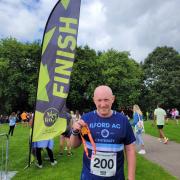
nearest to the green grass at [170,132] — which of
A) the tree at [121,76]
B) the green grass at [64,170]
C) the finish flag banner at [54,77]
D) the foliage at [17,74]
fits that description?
the green grass at [64,170]

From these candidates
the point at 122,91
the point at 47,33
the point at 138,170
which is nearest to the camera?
the point at 47,33

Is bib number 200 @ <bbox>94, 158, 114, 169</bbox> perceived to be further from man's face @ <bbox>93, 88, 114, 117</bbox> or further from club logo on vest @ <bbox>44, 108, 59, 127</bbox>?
club logo on vest @ <bbox>44, 108, 59, 127</bbox>

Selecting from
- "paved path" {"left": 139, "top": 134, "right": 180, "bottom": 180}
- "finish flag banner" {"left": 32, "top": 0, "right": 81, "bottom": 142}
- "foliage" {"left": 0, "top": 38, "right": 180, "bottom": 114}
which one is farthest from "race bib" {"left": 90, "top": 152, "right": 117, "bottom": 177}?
"foliage" {"left": 0, "top": 38, "right": 180, "bottom": 114}

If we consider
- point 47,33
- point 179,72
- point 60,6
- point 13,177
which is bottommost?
point 13,177

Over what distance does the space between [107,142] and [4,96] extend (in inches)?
2396

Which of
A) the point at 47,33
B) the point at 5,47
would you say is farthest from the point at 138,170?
the point at 5,47

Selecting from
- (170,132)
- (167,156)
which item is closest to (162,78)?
(170,132)

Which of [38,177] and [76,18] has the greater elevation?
[76,18]

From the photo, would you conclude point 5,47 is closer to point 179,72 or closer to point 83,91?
point 83,91

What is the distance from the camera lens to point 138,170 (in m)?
10.8

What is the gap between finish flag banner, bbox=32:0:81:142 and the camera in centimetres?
984

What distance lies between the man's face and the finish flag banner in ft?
18.8

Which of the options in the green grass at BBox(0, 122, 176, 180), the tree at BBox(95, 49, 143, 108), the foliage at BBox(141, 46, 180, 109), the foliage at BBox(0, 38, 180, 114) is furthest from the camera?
the foliage at BBox(141, 46, 180, 109)

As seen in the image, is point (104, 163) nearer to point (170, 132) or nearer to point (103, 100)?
point (103, 100)
